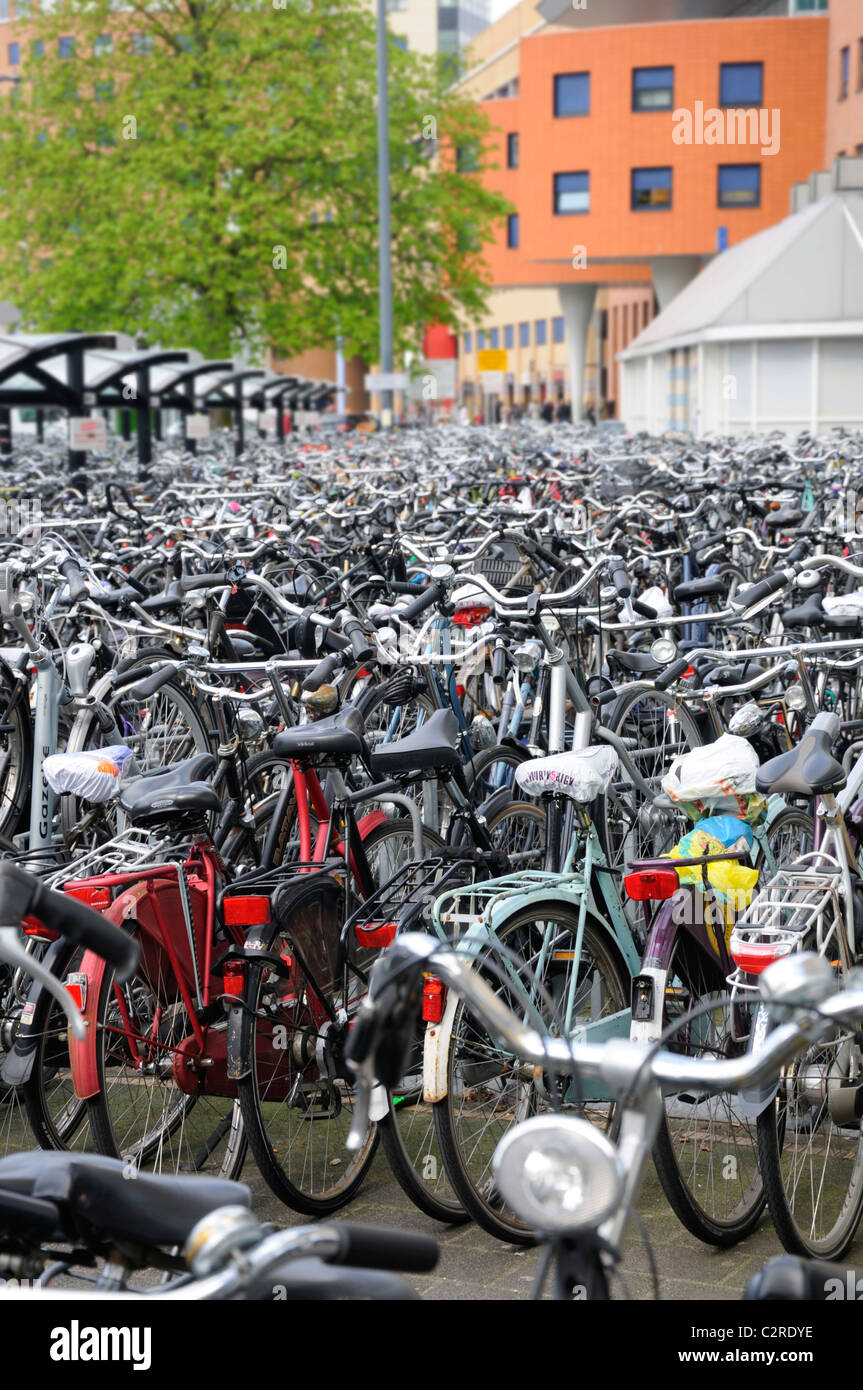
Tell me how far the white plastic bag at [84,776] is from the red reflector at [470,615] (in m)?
2.79

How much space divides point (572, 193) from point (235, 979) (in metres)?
48.3

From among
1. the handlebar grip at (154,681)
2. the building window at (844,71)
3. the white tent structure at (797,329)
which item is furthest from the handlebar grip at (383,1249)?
the building window at (844,71)

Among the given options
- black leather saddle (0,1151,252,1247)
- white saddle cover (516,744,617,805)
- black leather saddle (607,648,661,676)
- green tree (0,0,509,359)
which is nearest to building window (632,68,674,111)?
green tree (0,0,509,359)

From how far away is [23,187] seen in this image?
35.3 metres

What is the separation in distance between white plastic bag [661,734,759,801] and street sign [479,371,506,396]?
6444cm

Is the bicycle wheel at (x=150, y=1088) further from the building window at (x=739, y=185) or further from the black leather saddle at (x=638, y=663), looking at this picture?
the building window at (x=739, y=185)

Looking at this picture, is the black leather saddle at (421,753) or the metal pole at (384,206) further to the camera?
the metal pole at (384,206)

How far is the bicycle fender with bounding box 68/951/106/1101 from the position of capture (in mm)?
3885

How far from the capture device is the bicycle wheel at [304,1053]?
405 centimetres

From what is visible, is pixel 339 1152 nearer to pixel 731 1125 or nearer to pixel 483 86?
A: pixel 731 1125

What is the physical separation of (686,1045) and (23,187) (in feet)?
111
